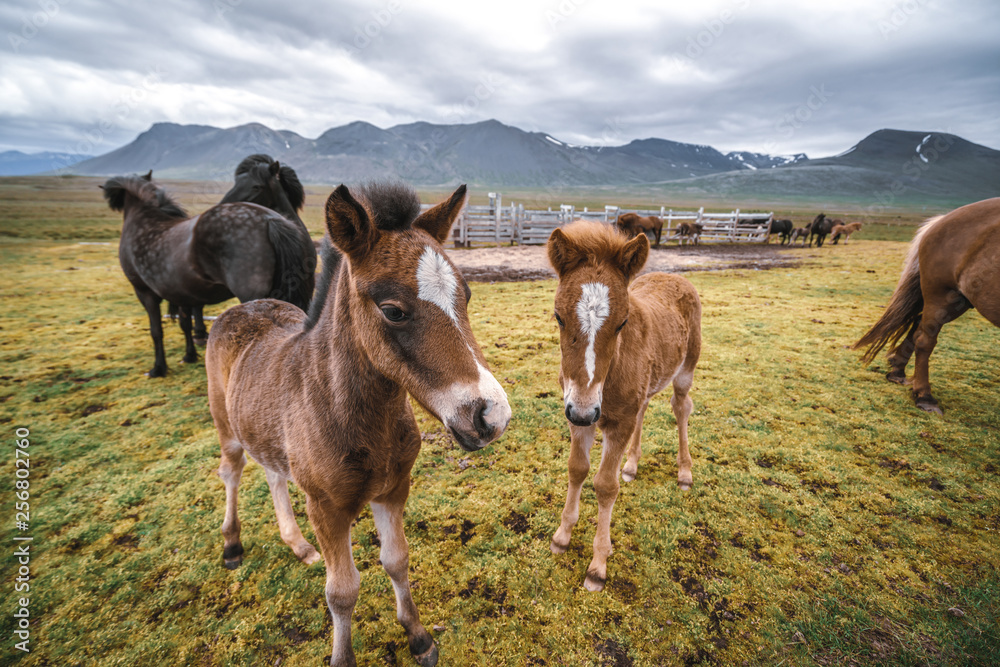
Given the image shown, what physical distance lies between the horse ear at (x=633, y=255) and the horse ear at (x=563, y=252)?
12.6 inches

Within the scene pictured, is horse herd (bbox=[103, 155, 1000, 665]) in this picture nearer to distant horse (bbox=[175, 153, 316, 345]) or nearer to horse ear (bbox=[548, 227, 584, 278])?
horse ear (bbox=[548, 227, 584, 278])

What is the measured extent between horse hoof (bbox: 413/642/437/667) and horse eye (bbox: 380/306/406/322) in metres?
2.35

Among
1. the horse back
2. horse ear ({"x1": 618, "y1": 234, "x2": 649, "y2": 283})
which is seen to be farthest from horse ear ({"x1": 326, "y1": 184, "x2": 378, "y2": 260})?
the horse back

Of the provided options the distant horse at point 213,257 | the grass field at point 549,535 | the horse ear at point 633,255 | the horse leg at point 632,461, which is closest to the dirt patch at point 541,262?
the distant horse at point 213,257

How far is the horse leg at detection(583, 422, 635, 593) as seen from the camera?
10.0 ft

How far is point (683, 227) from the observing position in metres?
26.2

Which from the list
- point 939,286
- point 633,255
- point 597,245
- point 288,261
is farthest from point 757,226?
point 288,261

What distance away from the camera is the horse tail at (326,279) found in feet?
7.86

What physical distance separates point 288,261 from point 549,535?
523cm

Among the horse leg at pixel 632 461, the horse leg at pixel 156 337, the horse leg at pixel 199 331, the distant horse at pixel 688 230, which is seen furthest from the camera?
the distant horse at pixel 688 230

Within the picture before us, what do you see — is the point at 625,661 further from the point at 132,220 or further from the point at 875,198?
the point at 875,198

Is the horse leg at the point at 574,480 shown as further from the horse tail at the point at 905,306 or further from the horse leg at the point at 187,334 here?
the horse leg at the point at 187,334

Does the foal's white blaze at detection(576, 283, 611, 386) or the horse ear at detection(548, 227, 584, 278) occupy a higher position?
the horse ear at detection(548, 227, 584, 278)

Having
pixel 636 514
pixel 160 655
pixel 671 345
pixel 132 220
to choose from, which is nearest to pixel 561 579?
pixel 636 514
